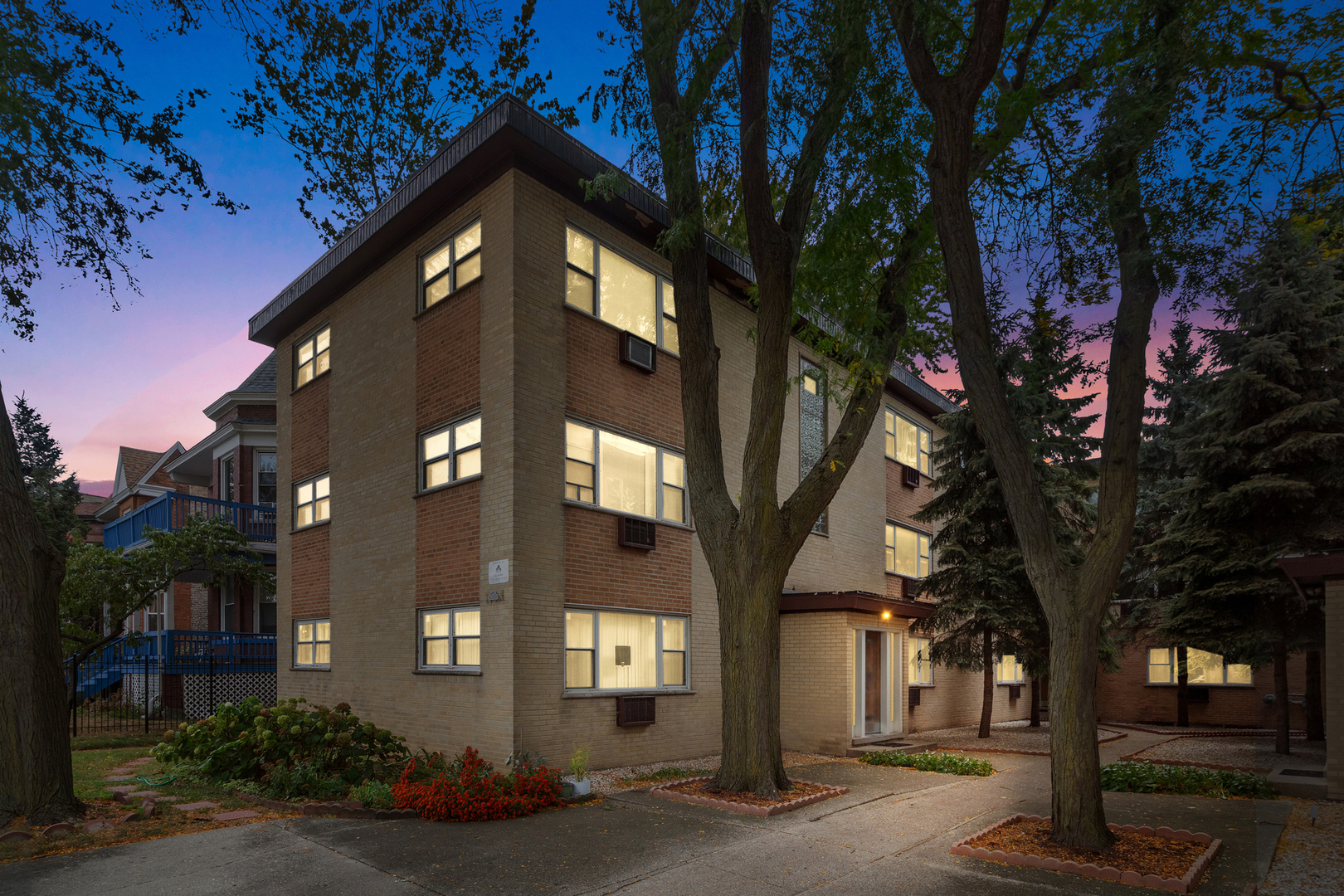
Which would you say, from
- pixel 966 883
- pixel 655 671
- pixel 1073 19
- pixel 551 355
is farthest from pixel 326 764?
pixel 1073 19

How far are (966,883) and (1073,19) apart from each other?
909 centimetres

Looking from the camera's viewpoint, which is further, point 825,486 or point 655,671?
point 655,671

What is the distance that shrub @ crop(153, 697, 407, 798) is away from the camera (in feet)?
33.3

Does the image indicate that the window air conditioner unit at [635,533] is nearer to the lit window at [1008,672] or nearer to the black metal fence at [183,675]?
the black metal fence at [183,675]

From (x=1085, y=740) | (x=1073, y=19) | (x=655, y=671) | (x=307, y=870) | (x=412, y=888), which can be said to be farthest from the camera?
(x=655, y=671)

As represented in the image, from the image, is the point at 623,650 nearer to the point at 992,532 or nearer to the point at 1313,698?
the point at 992,532

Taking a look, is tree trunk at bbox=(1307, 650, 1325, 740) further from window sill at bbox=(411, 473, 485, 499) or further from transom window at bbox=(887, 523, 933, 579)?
window sill at bbox=(411, 473, 485, 499)

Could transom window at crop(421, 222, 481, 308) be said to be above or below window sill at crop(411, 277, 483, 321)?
above

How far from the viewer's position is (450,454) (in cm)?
1352

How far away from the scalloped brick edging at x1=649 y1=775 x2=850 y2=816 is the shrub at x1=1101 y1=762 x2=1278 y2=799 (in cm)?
363

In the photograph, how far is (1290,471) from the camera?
654 inches

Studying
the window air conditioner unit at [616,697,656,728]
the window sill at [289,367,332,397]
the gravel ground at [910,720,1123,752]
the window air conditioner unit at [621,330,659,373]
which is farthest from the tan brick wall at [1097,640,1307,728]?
the window sill at [289,367,332,397]

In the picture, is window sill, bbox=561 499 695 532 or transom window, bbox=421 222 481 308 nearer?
window sill, bbox=561 499 695 532

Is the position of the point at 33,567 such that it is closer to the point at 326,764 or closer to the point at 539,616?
the point at 326,764
